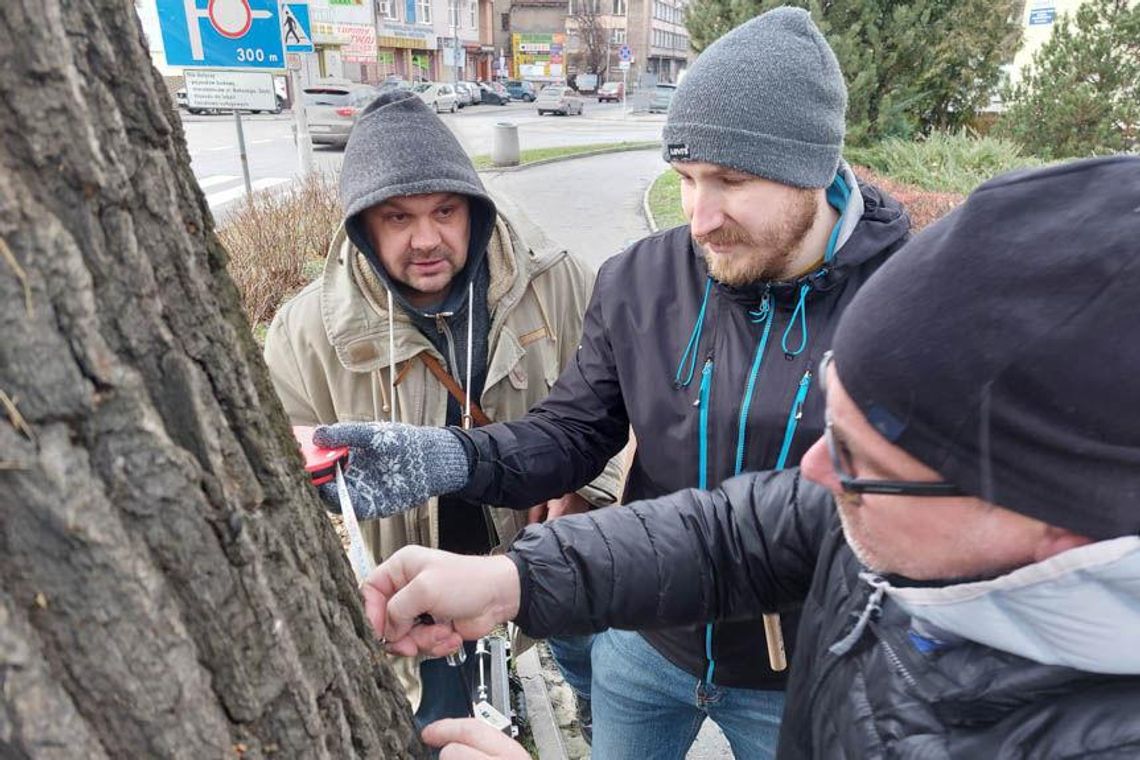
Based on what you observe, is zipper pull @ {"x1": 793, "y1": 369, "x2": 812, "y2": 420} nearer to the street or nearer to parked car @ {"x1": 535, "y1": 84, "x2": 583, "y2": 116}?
the street

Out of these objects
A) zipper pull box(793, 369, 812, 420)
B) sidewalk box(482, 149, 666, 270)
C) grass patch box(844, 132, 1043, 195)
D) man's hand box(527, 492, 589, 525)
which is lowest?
sidewalk box(482, 149, 666, 270)

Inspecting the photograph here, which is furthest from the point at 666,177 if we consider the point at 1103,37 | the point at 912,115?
the point at 1103,37

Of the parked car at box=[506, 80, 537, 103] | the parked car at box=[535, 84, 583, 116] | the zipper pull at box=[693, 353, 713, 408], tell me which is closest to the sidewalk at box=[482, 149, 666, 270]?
the zipper pull at box=[693, 353, 713, 408]

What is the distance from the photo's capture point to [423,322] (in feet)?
7.43

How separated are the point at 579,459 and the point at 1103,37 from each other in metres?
10.4

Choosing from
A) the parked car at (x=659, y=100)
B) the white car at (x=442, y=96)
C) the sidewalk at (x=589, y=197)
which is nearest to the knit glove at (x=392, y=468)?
the sidewalk at (x=589, y=197)

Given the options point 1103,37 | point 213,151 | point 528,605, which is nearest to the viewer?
point 528,605

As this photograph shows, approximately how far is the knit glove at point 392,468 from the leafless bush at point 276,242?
4.02 m

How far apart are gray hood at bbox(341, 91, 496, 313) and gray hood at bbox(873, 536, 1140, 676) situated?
1.67 meters

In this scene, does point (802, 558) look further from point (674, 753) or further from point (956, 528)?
point (674, 753)

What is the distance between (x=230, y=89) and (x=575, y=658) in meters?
5.54

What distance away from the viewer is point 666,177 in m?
14.5

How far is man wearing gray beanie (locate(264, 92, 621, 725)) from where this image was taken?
2.17m

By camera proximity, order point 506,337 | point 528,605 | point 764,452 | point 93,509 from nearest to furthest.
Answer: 1. point 93,509
2. point 528,605
3. point 764,452
4. point 506,337
